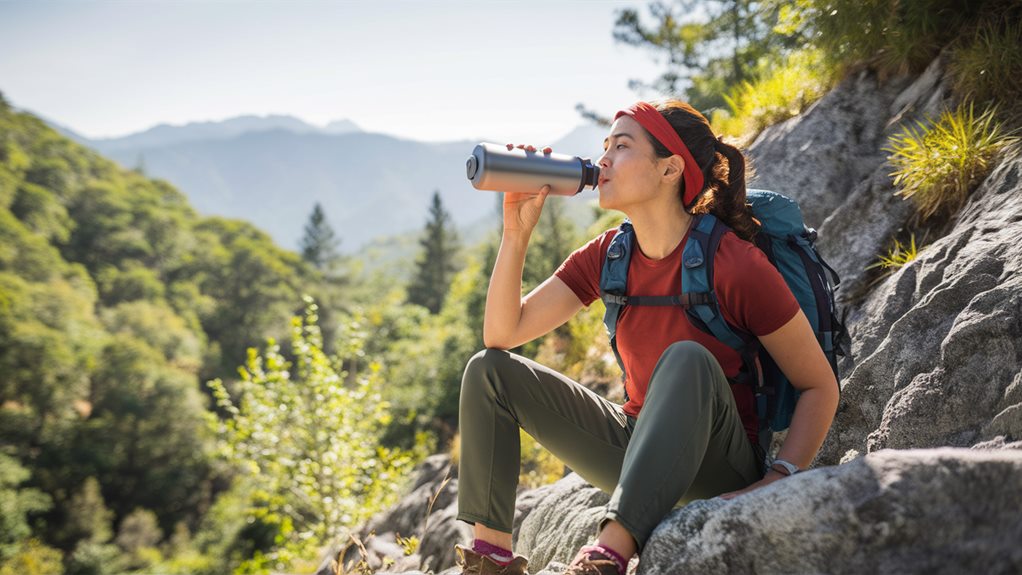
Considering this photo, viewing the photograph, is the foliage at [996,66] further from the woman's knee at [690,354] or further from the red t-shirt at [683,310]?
the woman's knee at [690,354]

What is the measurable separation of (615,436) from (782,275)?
91 cm

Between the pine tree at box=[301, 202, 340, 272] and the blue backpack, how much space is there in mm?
75862

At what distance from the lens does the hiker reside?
213 cm

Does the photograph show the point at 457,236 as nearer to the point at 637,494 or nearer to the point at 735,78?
the point at 735,78

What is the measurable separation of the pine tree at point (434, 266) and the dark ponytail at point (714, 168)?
53687 millimetres

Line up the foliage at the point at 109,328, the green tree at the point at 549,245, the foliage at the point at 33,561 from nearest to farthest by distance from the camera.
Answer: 1. the green tree at the point at 549,245
2. the foliage at the point at 33,561
3. the foliage at the point at 109,328

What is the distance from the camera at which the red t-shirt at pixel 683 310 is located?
245 centimetres

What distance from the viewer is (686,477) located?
2133 millimetres

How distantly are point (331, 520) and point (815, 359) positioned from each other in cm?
Result: 1071

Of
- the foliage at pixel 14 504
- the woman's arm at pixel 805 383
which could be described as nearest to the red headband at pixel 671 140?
the woman's arm at pixel 805 383

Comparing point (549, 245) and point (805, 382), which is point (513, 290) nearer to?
point (805, 382)

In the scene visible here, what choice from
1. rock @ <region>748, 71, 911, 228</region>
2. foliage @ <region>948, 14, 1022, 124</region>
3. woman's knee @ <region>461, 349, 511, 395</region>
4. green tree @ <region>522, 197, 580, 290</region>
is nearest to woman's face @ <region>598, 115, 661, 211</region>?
woman's knee @ <region>461, 349, 511, 395</region>

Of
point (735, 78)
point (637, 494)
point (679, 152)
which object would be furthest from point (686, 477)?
point (735, 78)

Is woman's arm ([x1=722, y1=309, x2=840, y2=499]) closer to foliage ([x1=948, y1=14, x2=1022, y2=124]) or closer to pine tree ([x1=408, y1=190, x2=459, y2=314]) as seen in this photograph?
foliage ([x1=948, y1=14, x2=1022, y2=124])
